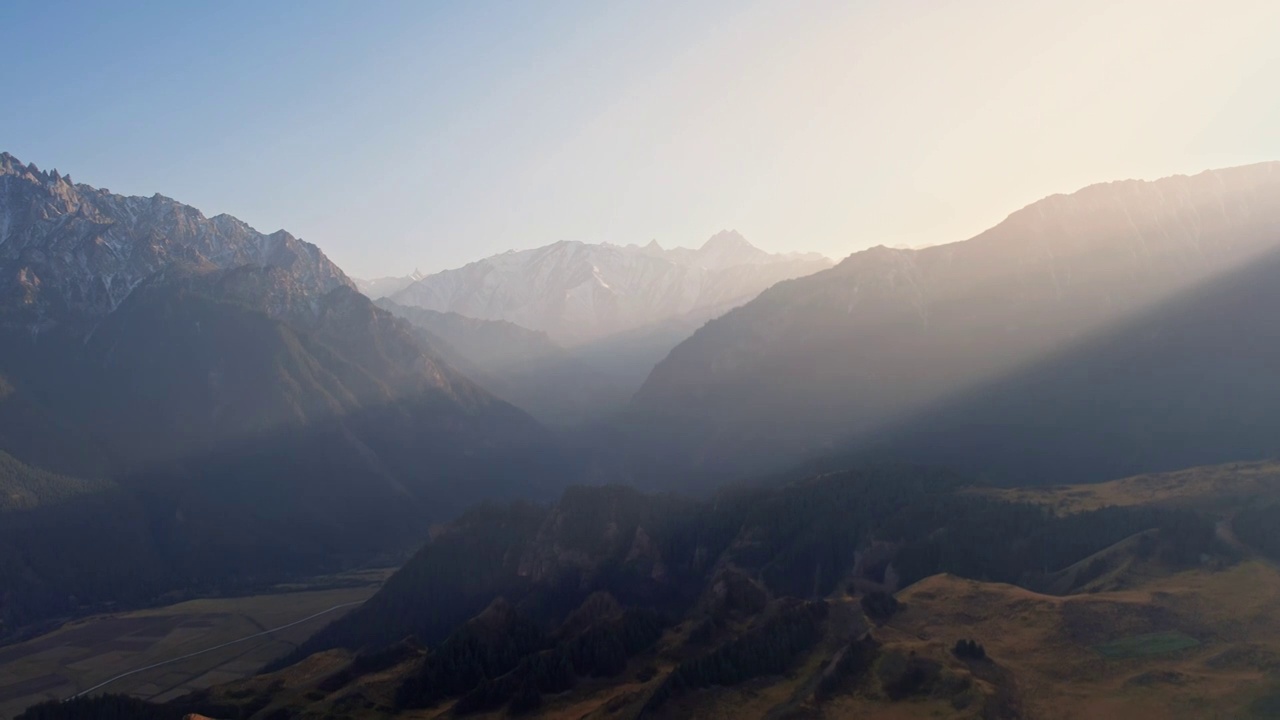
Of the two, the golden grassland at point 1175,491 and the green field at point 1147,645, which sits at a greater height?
the golden grassland at point 1175,491

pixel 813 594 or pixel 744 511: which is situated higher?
pixel 744 511

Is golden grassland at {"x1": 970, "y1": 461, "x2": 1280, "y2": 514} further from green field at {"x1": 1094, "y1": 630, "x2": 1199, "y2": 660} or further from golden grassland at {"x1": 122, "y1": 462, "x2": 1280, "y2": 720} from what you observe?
green field at {"x1": 1094, "y1": 630, "x2": 1199, "y2": 660}

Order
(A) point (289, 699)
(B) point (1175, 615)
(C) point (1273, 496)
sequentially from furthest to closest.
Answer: (C) point (1273, 496)
(A) point (289, 699)
(B) point (1175, 615)

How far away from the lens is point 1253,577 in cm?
10144

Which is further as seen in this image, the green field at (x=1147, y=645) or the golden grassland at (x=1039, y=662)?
the green field at (x=1147, y=645)

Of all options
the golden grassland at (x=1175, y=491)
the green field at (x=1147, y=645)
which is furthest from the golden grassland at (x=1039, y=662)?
the golden grassland at (x=1175, y=491)

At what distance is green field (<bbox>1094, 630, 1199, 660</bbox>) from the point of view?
85.8 meters

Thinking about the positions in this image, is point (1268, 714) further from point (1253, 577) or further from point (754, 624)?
point (754, 624)

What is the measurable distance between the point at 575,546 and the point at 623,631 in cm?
7318

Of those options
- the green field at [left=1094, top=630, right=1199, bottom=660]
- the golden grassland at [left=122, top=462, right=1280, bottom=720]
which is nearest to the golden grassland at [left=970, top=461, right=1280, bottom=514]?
the golden grassland at [left=122, top=462, right=1280, bottom=720]

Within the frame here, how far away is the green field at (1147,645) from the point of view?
3376 inches

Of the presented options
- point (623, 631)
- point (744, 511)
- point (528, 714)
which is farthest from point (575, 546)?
point (528, 714)

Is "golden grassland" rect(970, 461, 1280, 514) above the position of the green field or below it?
above

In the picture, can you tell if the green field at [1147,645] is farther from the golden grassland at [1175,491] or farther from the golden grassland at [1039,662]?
the golden grassland at [1175,491]
